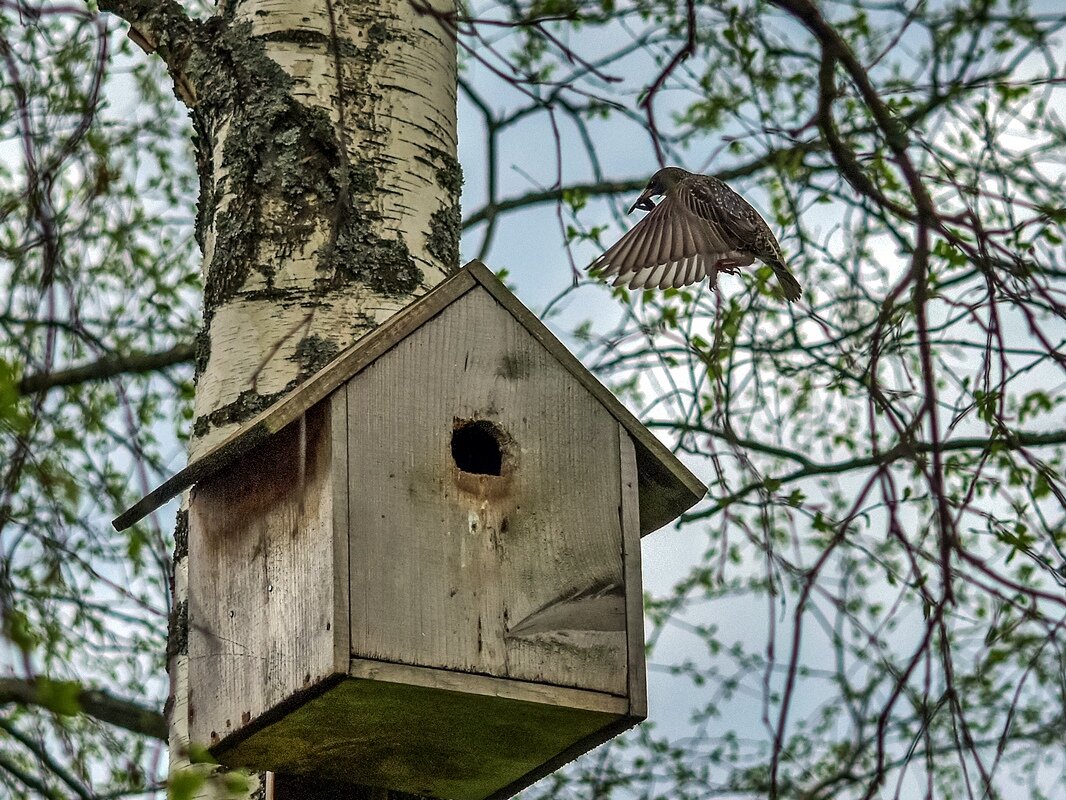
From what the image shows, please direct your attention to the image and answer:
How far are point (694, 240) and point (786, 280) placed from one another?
0.31 metres

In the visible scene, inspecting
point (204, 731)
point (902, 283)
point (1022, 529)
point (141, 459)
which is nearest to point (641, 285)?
point (1022, 529)

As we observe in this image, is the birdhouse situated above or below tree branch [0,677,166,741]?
above

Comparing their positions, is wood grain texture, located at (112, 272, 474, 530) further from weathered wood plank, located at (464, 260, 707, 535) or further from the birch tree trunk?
the birch tree trunk

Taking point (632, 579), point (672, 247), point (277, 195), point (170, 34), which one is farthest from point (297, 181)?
point (672, 247)

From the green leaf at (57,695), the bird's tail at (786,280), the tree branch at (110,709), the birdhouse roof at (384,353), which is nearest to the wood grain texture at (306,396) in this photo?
the birdhouse roof at (384,353)

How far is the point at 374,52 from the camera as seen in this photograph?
2840 mm

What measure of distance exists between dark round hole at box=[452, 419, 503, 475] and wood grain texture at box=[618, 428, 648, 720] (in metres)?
0.21

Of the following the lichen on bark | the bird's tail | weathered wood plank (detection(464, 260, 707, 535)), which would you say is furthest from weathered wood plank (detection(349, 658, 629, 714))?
the bird's tail

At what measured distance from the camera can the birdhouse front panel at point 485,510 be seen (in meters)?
2.17

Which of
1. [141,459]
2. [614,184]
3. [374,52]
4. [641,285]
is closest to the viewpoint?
[141,459]

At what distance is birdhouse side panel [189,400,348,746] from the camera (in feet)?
6.97

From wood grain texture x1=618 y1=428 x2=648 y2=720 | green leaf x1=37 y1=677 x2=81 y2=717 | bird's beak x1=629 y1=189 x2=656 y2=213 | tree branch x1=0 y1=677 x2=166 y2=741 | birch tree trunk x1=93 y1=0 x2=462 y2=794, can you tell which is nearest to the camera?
green leaf x1=37 y1=677 x2=81 y2=717

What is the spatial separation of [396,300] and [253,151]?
0.38 meters

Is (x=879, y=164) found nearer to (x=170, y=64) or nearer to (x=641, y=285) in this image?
(x=641, y=285)
